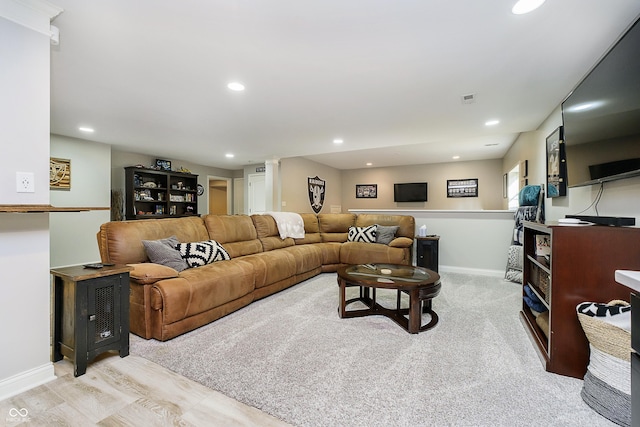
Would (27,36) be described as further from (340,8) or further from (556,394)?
(556,394)

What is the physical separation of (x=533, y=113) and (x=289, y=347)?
11.9 ft

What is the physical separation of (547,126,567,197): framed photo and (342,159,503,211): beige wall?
4.33 meters

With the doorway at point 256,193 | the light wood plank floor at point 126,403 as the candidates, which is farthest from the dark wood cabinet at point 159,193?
the light wood plank floor at point 126,403

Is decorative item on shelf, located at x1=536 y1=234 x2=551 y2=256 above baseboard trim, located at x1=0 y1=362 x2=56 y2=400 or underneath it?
above

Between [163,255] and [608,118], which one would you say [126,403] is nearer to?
[163,255]

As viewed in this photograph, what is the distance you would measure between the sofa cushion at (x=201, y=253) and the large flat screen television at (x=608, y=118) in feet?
10.7

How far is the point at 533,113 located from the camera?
3254 mm

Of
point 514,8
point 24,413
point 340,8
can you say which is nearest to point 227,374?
point 24,413

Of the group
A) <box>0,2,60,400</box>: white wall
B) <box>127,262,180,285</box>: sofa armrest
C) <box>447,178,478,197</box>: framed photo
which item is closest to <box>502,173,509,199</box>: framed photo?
<box>447,178,478,197</box>: framed photo

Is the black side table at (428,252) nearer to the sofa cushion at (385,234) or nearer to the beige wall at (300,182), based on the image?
the sofa cushion at (385,234)

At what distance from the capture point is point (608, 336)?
1.40 metres

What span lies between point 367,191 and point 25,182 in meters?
7.86

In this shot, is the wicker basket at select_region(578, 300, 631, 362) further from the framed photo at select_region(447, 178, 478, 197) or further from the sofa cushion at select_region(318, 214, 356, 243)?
the framed photo at select_region(447, 178, 478, 197)

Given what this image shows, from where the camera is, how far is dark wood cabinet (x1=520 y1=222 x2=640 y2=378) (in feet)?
5.26
